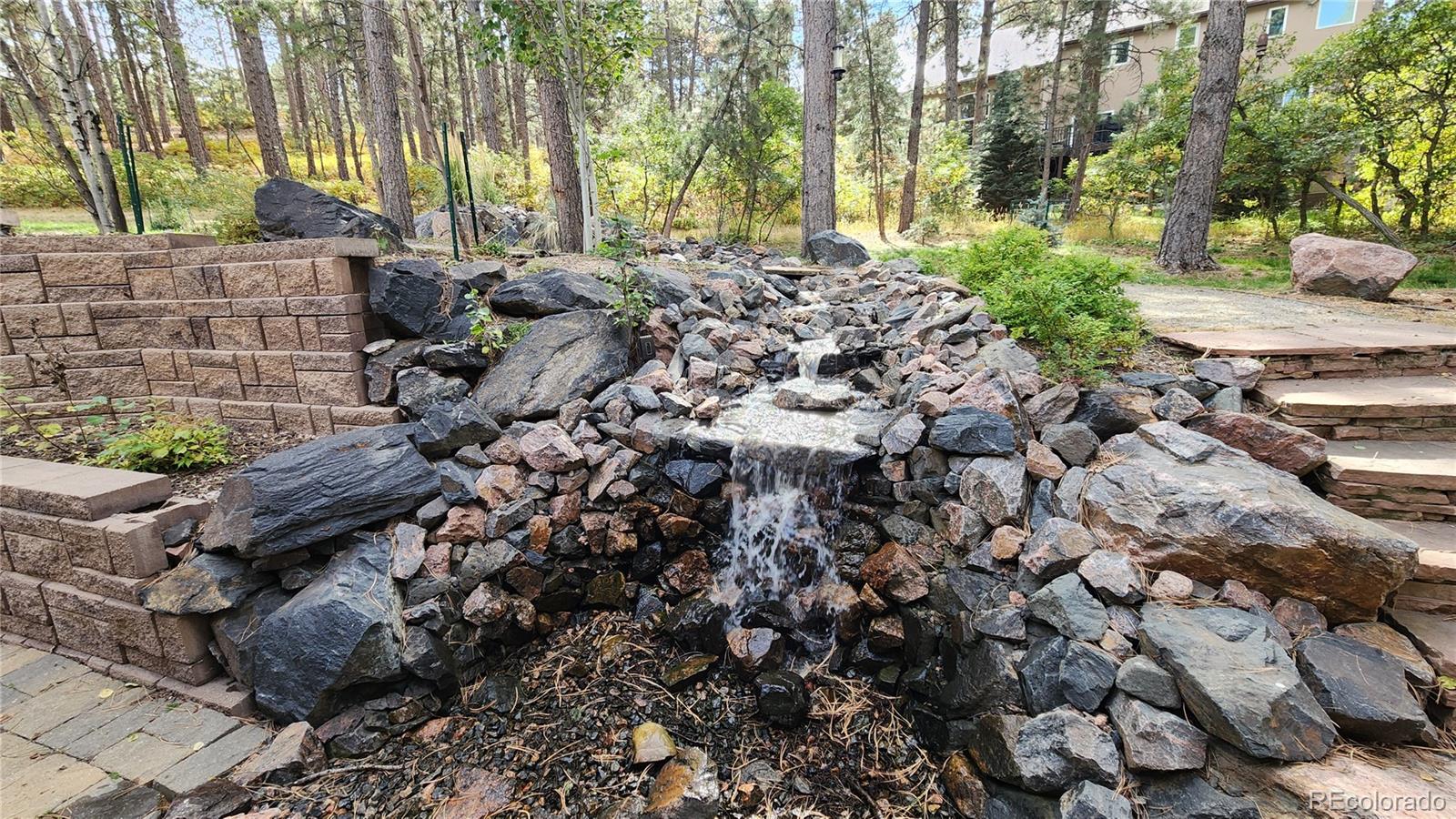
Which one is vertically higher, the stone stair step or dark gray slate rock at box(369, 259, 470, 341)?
dark gray slate rock at box(369, 259, 470, 341)

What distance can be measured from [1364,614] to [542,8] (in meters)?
6.90

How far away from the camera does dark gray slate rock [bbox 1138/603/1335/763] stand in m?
1.92

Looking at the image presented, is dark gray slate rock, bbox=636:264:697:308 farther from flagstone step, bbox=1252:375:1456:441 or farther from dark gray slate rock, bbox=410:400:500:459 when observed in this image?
flagstone step, bbox=1252:375:1456:441

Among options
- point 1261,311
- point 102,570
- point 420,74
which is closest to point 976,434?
point 1261,311

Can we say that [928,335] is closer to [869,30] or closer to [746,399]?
[746,399]

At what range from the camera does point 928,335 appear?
452 cm

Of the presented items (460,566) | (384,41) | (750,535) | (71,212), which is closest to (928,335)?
(750,535)

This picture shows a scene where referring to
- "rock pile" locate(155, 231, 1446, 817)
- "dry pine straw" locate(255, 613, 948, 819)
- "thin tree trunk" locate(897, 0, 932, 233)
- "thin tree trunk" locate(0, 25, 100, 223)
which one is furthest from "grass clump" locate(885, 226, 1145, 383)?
"thin tree trunk" locate(897, 0, 932, 233)

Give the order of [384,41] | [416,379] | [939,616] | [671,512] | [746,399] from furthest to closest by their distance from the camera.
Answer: [384,41] < [746,399] < [416,379] < [671,512] < [939,616]

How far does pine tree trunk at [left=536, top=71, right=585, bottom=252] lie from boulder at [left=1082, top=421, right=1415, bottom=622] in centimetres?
556

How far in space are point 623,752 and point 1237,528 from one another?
2.92 m

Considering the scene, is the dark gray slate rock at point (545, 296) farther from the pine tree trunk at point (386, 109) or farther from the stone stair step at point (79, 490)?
the pine tree trunk at point (386, 109)

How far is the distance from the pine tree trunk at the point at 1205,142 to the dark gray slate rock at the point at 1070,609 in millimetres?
6780

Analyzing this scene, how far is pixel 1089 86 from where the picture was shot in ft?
46.6
